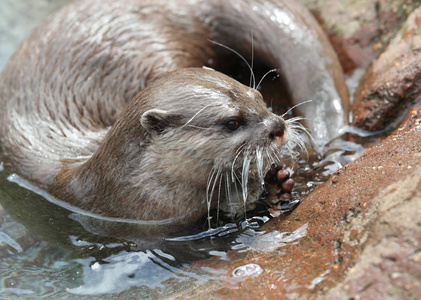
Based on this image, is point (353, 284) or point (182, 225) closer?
point (353, 284)

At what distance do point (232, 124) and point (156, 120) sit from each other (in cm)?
37

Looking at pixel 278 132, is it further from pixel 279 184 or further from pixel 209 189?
pixel 209 189

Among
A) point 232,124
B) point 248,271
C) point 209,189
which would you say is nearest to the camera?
point 248,271

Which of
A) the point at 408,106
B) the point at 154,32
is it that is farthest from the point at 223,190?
the point at 154,32

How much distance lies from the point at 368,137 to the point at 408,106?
0.31 metres

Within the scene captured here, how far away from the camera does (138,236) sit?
2.62 m

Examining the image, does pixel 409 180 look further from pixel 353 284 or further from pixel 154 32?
pixel 154 32

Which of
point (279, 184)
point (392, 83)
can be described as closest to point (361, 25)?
point (392, 83)

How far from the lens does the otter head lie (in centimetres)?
236

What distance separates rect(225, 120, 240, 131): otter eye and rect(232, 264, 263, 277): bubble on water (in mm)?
678

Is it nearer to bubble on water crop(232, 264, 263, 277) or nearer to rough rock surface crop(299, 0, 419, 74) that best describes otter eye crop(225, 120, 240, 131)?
bubble on water crop(232, 264, 263, 277)

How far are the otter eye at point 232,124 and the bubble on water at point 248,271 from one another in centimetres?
68

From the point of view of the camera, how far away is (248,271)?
6.58 ft

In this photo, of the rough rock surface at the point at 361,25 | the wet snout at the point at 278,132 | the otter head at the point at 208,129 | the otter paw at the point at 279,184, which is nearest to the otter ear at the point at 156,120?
the otter head at the point at 208,129
